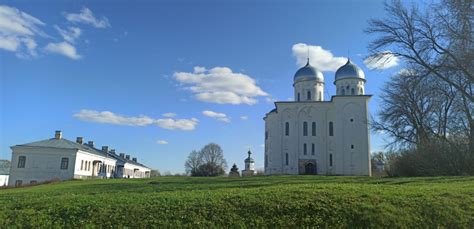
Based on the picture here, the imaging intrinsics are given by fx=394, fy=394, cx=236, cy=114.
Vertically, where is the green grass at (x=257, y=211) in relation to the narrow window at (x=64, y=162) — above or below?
below

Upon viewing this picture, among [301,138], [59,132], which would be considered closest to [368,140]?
[301,138]

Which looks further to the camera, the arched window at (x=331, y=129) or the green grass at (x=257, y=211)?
the arched window at (x=331, y=129)

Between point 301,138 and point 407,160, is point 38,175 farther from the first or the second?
point 407,160

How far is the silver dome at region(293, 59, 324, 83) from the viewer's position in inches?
2230

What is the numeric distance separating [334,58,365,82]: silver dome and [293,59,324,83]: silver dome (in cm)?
275

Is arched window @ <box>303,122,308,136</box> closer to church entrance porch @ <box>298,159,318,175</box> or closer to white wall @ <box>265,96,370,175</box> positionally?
white wall @ <box>265,96,370,175</box>

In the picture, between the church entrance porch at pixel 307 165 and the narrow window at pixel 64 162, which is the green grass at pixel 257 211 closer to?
the narrow window at pixel 64 162

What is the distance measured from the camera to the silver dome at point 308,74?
5664cm

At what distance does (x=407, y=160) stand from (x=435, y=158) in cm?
230

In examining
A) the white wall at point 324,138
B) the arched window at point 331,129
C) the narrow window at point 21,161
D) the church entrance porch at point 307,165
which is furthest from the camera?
the arched window at point 331,129

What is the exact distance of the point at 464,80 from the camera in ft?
73.4

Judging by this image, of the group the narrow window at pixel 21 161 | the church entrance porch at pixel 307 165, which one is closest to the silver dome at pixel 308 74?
the church entrance porch at pixel 307 165

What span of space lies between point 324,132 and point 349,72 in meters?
9.05

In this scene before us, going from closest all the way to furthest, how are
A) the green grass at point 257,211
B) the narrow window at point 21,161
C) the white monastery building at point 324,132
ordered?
the green grass at point 257,211, the narrow window at point 21,161, the white monastery building at point 324,132
